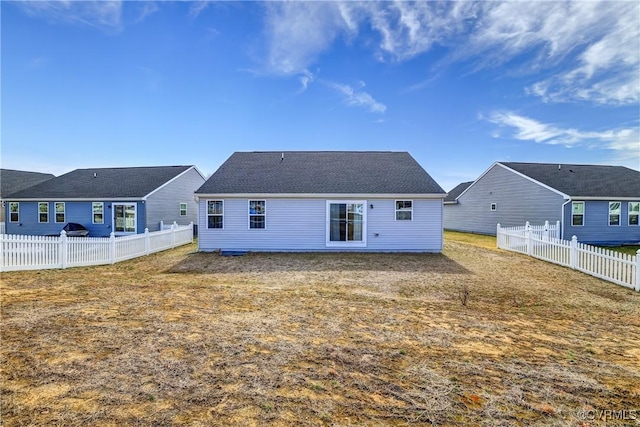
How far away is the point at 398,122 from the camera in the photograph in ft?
65.2

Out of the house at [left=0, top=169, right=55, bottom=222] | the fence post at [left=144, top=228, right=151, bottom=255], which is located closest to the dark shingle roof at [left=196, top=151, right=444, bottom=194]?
the fence post at [left=144, top=228, right=151, bottom=255]

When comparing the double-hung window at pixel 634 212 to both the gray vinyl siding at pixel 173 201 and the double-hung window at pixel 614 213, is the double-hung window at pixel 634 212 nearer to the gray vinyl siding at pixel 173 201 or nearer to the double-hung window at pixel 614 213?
the double-hung window at pixel 614 213

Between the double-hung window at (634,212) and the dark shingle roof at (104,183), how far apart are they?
97.4ft

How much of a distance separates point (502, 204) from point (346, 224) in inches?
606

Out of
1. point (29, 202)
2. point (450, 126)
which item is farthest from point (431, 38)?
point (29, 202)

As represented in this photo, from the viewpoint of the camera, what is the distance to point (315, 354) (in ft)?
12.8

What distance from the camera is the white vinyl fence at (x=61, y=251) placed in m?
9.32

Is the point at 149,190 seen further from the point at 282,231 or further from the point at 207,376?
the point at 207,376

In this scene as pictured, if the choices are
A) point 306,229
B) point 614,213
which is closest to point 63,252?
point 306,229

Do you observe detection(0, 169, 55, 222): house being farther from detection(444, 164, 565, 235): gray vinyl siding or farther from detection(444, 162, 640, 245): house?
detection(444, 162, 640, 245): house

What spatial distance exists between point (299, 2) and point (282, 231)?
30.2 ft

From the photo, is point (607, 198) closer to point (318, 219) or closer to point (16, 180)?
point (318, 219)

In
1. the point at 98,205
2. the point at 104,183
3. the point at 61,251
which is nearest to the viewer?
the point at 61,251

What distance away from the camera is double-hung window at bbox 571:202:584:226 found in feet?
58.9
